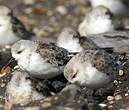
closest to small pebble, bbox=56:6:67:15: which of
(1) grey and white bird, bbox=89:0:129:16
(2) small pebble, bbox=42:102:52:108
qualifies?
(1) grey and white bird, bbox=89:0:129:16

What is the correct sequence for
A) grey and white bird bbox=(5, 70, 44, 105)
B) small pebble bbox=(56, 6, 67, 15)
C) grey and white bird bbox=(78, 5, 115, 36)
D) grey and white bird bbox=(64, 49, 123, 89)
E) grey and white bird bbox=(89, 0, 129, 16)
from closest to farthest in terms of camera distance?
grey and white bird bbox=(64, 49, 123, 89)
grey and white bird bbox=(5, 70, 44, 105)
grey and white bird bbox=(78, 5, 115, 36)
grey and white bird bbox=(89, 0, 129, 16)
small pebble bbox=(56, 6, 67, 15)

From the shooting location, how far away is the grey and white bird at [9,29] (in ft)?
36.1

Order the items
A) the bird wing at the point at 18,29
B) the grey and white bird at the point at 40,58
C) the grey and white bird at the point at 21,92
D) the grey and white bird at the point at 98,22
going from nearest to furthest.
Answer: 1. the grey and white bird at the point at 21,92
2. the grey and white bird at the point at 40,58
3. the bird wing at the point at 18,29
4. the grey and white bird at the point at 98,22

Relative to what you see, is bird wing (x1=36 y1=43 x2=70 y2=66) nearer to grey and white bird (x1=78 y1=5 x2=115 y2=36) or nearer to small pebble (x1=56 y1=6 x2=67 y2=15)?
grey and white bird (x1=78 y1=5 x2=115 y2=36)

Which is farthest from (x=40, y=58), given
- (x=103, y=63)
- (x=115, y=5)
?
(x=115, y=5)

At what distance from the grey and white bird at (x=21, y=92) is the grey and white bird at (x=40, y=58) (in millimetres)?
239

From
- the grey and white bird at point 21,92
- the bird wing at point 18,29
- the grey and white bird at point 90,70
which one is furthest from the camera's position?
the bird wing at point 18,29

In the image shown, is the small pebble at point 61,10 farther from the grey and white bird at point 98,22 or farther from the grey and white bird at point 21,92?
the grey and white bird at point 21,92

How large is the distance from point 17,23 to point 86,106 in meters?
4.46

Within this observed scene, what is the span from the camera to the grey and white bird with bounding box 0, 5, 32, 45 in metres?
11.0

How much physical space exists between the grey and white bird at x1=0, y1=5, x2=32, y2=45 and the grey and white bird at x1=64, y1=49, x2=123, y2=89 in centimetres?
357

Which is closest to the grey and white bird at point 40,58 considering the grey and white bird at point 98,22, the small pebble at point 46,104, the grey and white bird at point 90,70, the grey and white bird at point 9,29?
the grey and white bird at point 90,70

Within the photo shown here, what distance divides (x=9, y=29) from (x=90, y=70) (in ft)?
13.0

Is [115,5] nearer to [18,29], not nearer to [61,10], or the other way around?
[61,10]
